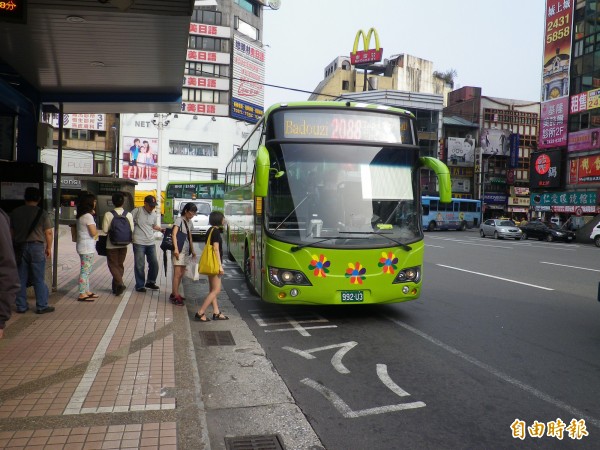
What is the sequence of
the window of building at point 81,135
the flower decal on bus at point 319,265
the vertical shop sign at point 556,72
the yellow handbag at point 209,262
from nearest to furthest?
1. the flower decal on bus at point 319,265
2. the yellow handbag at point 209,262
3. the vertical shop sign at point 556,72
4. the window of building at point 81,135

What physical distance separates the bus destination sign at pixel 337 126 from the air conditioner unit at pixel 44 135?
4.82m

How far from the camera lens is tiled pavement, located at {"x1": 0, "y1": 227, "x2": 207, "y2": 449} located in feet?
12.0

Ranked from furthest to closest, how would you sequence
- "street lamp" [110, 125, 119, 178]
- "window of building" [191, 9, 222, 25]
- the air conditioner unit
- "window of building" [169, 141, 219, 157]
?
"window of building" [191, 9, 222, 25]
"window of building" [169, 141, 219, 157]
"street lamp" [110, 125, 119, 178]
the air conditioner unit

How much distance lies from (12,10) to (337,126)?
13.9 feet

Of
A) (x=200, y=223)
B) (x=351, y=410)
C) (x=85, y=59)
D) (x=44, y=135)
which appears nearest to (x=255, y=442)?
(x=351, y=410)

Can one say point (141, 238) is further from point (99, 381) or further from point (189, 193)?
point (189, 193)

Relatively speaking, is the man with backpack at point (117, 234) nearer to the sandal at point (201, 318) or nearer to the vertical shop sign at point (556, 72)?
the sandal at point (201, 318)

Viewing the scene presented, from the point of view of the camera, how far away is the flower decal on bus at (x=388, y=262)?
7180mm

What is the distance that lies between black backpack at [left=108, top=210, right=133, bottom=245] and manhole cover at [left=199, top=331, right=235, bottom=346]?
284 centimetres

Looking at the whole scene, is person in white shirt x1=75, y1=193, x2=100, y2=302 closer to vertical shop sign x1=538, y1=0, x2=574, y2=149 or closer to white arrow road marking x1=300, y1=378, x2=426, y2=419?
white arrow road marking x1=300, y1=378, x2=426, y2=419

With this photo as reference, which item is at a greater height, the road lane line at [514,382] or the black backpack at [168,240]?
the black backpack at [168,240]

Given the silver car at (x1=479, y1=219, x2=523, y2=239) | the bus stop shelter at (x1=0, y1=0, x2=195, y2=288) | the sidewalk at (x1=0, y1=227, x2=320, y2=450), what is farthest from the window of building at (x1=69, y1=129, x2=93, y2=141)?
the sidewalk at (x1=0, y1=227, x2=320, y2=450)

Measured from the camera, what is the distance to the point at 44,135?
367 inches

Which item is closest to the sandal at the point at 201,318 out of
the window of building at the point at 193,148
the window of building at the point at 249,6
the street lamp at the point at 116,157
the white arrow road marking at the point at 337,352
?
the white arrow road marking at the point at 337,352
